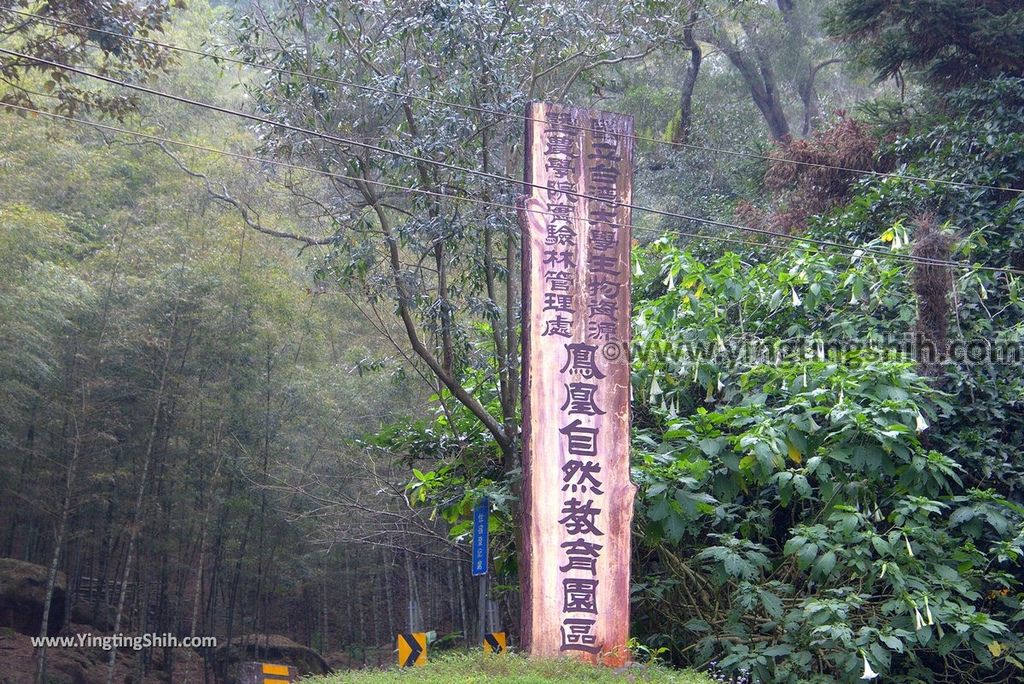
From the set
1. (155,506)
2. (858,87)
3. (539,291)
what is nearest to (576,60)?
(539,291)

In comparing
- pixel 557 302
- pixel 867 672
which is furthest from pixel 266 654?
pixel 867 672

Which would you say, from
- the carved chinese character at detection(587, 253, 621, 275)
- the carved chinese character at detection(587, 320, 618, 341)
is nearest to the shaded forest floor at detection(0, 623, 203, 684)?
the carved chinese character at detection(587, 320, 618, 341)

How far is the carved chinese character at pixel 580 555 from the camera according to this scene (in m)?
5.83

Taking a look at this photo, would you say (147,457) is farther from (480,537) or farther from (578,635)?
(578,635)

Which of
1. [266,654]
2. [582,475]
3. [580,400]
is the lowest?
[266,654]

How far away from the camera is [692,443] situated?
6473 millimetres

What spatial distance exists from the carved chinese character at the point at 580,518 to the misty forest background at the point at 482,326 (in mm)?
494

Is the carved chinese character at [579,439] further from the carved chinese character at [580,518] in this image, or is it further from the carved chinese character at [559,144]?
the carved chinese character at [559,144]

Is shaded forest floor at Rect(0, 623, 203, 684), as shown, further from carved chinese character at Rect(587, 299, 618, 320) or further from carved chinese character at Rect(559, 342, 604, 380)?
carved chinese character at Rect(587, 299, 618, 320)

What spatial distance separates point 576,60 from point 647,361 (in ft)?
9.71

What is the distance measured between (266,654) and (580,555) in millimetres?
10625

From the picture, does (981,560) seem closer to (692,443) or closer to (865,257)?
(692,443)

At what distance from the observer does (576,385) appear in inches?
236

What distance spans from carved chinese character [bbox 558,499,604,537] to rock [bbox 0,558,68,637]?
10489 millimetres
